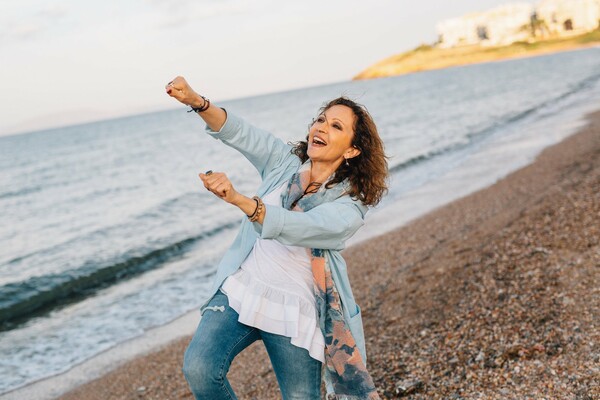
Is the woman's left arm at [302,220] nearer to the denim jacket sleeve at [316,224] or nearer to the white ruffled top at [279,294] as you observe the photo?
the denim jacket sleeve at [316,224]

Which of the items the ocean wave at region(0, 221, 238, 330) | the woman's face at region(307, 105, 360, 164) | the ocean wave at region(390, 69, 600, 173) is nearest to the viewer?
the woman's face at region(307, 105, 360, 164)

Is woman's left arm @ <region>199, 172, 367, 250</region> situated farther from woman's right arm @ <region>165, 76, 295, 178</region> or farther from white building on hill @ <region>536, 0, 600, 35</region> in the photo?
white building on hill @ <region>536, 0, 600, 35</region>

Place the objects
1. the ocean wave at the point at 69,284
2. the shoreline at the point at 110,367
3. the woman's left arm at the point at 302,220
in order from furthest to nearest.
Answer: the ocean wave at the point at 69,284
the shoreline at the point at 110,367
the woman's left arm at the point at 302,220

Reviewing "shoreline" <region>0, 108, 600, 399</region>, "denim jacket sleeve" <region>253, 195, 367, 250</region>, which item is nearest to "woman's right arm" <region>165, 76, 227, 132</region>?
"denim jacket sleeve" <region>253, 195, 367, 250</region>

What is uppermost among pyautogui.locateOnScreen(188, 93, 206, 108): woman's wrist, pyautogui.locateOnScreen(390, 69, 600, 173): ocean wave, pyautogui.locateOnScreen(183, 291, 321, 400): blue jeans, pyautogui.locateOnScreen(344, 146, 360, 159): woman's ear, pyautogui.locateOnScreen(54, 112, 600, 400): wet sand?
pyautogui.locateOnScreen(188, 93, 206, 108): woman's wrist

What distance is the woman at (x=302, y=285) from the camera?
3003mm

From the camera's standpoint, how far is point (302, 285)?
125 inches

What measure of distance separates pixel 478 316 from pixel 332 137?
3229mm

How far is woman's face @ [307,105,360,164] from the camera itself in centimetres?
332

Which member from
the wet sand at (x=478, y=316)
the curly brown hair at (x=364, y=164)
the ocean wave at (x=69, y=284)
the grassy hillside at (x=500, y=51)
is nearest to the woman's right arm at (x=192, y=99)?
the curly brown hair at (x=364, y=164)

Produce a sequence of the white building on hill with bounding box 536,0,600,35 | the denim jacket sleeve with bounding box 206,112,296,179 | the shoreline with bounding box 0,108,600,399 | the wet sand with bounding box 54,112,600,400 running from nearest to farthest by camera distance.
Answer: the denim jacket sleeve with bounding box 206,112,296,179 → the wet sand with bounding box 54,112,600,400 → the shoreline with bounding box 0,108,600,399 → the white building on hill with bounding box 536,0,600,35

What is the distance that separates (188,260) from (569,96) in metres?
36.2

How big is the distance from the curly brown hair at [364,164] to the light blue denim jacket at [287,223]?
9 cm

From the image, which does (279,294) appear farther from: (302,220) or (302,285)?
(302,220)
